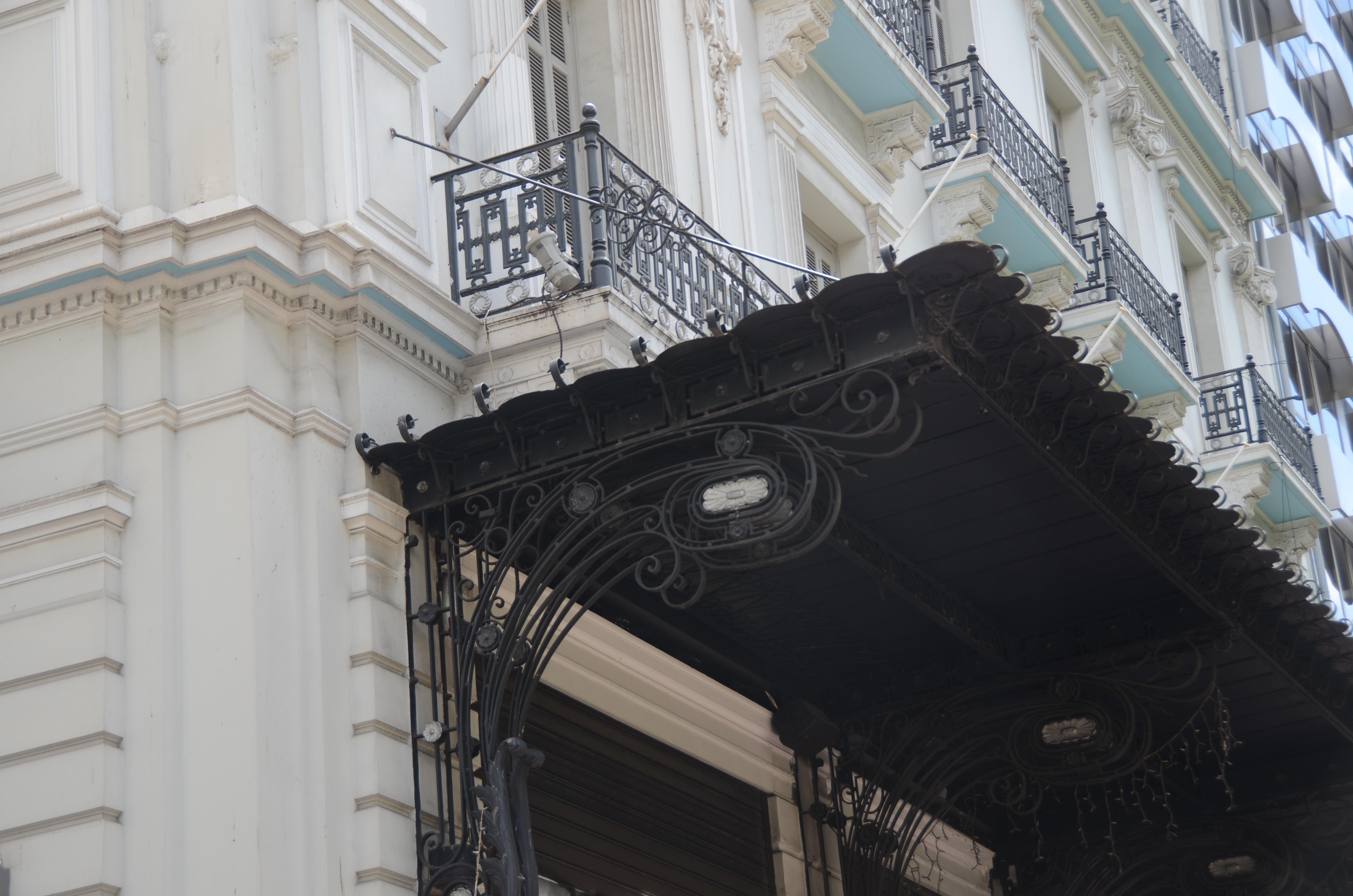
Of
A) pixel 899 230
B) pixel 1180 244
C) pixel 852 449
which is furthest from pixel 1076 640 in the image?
pixel 1180 244

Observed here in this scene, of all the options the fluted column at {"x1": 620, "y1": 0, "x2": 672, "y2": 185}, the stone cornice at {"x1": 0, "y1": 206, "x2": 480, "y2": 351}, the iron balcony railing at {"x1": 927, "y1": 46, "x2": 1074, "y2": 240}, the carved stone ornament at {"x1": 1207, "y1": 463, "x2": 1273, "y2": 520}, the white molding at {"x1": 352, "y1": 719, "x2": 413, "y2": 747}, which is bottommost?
the white molding at {"x1": 352, "y1": 719, "x2": 413, "y2": 747}

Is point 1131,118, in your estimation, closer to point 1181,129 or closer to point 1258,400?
point 1181,129

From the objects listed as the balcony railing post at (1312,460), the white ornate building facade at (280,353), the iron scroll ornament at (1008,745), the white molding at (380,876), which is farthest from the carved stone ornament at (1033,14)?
the white molding at (380,876)

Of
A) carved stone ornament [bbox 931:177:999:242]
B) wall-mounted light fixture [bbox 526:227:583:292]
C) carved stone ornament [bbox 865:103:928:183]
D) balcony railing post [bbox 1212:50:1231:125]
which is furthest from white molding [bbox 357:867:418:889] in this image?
balcony railing post [bbox 1212:50:1231:125]

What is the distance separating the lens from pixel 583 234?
28.7 feet

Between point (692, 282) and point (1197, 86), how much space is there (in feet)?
43.5

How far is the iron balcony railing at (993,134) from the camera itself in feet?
50.5

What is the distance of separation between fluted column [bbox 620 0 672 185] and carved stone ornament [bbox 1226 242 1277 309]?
40.6 feet

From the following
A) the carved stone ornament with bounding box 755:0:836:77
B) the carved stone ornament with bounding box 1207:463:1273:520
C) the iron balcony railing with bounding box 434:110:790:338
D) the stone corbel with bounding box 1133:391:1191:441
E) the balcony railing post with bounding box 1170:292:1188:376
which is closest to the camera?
the iron balcony railing with bounding box 434:110:790:338

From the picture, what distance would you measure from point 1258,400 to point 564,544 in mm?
12701

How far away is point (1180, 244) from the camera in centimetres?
→ 2144

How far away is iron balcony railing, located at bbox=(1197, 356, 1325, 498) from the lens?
19.2 meters

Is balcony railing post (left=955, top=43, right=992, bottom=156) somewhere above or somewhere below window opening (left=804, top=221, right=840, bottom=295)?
above

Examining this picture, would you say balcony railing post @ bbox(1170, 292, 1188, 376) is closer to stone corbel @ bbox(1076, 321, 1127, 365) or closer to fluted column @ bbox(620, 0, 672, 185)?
stone corbel @ bbox(1076, 321, 1127, 365)
